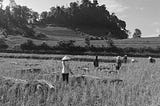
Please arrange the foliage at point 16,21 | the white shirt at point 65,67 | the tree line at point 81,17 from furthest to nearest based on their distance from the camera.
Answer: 1. the tree line at point 81,17
2. the foliage at point 16,21
3. the white shirt at point 65,67

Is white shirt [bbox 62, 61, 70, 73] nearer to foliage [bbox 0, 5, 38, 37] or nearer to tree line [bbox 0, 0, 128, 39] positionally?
foliage [bbox 0, 5, 38, 37]

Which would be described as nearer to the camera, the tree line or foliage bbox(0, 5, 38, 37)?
foliage bbox(0, 5, 38, 37)

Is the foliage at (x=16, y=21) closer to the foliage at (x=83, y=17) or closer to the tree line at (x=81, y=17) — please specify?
the tree line at (x=81, y=17)

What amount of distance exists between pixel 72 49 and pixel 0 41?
1924 cm

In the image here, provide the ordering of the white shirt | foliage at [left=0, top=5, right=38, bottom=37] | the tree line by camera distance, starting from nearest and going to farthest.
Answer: the white shirt → foliage at [left=0, top=5, right=38, bottom=37] → the tree line

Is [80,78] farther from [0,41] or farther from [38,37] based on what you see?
[38,37]

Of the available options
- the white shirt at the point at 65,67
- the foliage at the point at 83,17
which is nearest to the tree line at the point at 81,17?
the foliage at the point at 83,17

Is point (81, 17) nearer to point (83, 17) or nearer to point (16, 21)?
point (83, 17)

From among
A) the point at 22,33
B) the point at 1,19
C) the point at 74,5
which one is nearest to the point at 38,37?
the point at 22,33

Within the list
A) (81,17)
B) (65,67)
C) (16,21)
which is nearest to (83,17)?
(81,17)

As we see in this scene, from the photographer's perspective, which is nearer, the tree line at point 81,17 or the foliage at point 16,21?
the foliage at point 16,21

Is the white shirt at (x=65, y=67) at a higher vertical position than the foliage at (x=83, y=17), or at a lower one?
lower

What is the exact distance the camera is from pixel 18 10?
392 ft

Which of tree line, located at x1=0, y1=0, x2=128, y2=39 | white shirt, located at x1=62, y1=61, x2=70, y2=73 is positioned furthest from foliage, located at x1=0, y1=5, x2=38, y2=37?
white shirt, located at x1=62, y1=61, x2=70, y2=73
